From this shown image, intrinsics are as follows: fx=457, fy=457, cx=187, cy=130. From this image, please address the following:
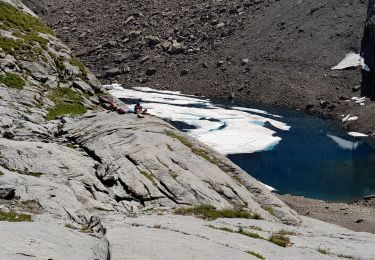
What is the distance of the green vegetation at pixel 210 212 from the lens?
22.4m

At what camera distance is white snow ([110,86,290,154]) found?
72.5 meters

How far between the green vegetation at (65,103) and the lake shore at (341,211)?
23.3 meters

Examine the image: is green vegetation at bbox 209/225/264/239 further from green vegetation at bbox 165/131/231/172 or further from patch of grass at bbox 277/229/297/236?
green vegetation at bbox 165/131/231/172

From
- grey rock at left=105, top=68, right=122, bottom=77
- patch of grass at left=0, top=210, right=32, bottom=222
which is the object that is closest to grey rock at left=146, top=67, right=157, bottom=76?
grey rock at left=105, top=68, right=122, bottom=77

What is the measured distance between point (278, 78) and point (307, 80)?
6.87m

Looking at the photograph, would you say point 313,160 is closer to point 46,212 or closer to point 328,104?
point 328,104

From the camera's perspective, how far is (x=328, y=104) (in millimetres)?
98000

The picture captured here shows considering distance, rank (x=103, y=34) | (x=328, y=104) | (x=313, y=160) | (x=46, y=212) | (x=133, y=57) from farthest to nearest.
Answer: (x=103, y=34) → (x=133, y=57) → (x=328, y=104) → (x=313, y=160) → (x=46, y=212)

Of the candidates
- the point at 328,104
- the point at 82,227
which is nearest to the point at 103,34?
the point at 328,104

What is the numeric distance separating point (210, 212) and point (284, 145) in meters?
54.0

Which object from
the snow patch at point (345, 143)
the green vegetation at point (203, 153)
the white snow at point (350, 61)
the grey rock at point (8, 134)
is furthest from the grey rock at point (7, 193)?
the white snow at point (350, 61)

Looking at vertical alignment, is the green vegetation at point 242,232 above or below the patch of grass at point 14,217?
below

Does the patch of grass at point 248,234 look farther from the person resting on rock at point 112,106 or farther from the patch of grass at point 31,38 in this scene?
the patch of grass at point 31,38

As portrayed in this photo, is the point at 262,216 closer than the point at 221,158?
Yes
